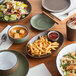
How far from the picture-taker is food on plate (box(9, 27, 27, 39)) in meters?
1.87

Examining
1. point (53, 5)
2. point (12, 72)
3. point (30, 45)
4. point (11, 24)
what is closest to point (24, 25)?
point (11, 24)

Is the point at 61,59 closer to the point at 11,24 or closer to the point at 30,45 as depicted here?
the point at 30,45

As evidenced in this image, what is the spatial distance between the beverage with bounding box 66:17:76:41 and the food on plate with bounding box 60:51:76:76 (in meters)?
0.19

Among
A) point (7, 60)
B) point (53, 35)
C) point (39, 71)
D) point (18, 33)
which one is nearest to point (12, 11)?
point (18, 33)

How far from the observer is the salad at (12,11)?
2.08 m

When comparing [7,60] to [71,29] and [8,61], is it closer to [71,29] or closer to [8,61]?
[8,61]

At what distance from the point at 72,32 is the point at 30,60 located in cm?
48

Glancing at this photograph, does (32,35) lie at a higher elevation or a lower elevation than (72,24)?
lower

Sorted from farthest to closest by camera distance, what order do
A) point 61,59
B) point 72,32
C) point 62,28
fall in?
point 62,28
point 72,32
point 61,59

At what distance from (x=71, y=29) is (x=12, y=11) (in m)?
0.71

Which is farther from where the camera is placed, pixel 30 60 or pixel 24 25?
pixel 24 25

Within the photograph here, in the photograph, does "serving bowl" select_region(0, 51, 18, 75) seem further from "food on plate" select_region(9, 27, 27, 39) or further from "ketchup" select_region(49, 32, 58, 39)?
"ketchup" select_region(49, 32, 58, 39)

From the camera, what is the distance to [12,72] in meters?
1.54

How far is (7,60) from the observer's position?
1.62 meters
